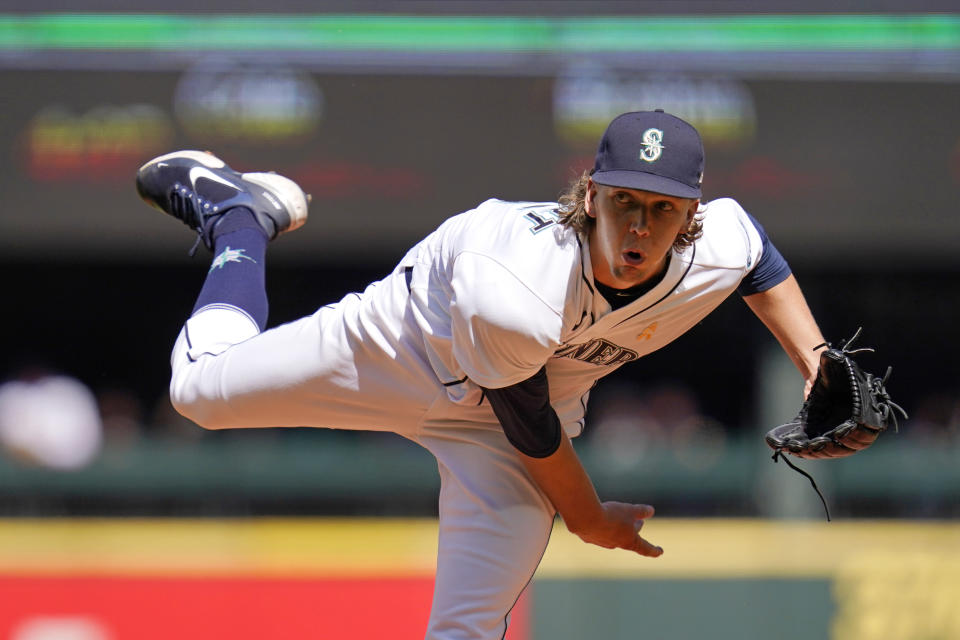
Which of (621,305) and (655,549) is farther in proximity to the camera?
(655,549)

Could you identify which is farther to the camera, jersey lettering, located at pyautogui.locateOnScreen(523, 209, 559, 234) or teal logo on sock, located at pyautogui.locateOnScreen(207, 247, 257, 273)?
teal logo on sock, located at pyautogui.locateOnScreen(207, 247, 257, 273)

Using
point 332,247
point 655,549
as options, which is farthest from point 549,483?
point 332,247

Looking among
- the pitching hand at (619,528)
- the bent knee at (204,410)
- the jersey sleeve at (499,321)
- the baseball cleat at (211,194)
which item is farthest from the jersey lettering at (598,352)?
the baseball cleat at (211,194)

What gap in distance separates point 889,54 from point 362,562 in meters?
3.60

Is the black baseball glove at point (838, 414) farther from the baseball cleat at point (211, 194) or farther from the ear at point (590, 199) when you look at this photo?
the baseball cleat at point (211, 194)

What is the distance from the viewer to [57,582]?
16.7 ft

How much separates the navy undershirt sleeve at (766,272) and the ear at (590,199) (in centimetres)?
46

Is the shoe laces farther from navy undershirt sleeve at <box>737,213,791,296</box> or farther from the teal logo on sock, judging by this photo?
→ navy undershirt sleeve at <box>737,213,791,296</box>

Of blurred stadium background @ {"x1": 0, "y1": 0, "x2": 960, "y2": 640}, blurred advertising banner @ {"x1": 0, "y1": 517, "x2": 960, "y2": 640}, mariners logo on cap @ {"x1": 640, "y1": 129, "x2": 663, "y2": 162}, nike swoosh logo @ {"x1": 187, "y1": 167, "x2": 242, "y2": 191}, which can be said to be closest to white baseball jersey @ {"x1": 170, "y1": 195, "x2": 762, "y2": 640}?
mariners logo on cap @ {"x1": 640, "y1": 129, "x2": 663, "y2": 162}

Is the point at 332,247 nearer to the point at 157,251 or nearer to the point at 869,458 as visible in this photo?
the point at 157,251

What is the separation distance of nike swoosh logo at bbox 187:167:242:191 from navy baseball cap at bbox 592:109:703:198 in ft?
3.85

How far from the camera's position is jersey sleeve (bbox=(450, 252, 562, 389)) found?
2.21 m

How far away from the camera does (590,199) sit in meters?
2.31

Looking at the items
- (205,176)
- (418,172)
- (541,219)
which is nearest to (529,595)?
(418,172)
